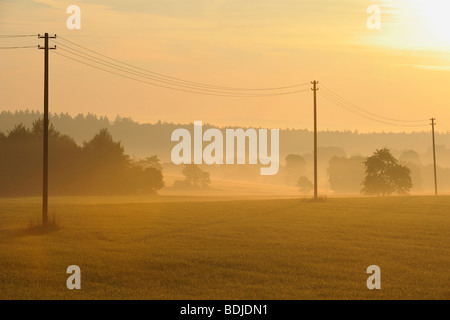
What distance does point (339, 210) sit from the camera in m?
55.2

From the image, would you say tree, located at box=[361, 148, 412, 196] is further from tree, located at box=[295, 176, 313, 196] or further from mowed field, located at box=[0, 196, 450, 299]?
mowed field, located at box=[0, 196, 450, 299]

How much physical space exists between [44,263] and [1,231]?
521 inches

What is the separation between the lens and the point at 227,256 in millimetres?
26891

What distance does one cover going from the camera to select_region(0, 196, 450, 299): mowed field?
65.9 ft

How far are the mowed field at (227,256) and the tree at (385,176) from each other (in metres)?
73.8

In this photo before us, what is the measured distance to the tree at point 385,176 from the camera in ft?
395

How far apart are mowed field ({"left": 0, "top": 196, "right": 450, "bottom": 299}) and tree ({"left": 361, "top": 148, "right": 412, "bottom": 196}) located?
73.8 m

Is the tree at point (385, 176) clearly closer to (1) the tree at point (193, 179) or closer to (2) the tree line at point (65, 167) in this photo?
Answer: (2) the tree line at point (65, 167)

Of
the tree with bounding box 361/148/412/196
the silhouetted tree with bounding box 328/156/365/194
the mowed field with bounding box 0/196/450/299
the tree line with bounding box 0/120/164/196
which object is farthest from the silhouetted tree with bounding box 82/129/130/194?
the silhouetted tree with bounding box 328/156/365/194

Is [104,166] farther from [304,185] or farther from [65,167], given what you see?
[304,185]

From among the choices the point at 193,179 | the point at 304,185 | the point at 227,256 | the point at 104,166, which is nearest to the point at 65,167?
the point at 104,166

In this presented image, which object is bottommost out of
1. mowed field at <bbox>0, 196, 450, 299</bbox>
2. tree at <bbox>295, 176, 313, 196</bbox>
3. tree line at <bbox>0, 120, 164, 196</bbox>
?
mowed field at <bbox>0, 196, 450, 299</bbox>
